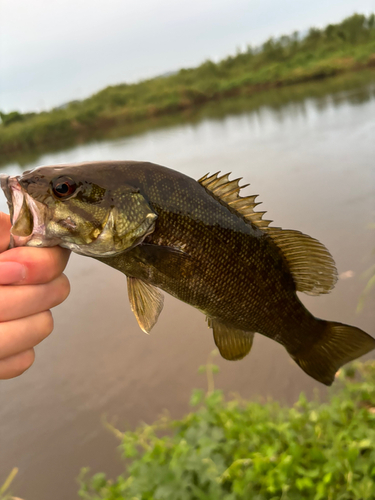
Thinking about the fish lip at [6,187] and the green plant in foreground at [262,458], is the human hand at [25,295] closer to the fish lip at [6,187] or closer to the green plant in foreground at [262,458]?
the fish lip at [6,187]

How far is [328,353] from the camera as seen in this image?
147 centimetres

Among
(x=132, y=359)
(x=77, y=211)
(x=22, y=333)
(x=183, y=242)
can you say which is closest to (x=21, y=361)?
(x=22, y=333)

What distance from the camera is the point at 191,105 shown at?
2919 cm

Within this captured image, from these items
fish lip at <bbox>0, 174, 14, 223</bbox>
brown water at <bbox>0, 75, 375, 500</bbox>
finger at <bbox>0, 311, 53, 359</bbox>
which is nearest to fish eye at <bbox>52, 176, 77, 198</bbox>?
fish lip at <bbox>0, 174, 14, 223</bbox>

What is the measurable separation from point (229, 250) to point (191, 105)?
30089 mm


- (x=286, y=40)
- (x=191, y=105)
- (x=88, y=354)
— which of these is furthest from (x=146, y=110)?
(x=88, y=354)

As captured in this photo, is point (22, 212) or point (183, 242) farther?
point (183, 242)

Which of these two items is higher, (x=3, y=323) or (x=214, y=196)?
(x=214, y=196)

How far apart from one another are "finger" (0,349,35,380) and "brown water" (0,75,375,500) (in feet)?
8.24

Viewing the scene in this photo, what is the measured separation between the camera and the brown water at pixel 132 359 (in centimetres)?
367

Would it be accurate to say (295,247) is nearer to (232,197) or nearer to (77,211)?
(232,197)

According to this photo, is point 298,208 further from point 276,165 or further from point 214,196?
point 214,196

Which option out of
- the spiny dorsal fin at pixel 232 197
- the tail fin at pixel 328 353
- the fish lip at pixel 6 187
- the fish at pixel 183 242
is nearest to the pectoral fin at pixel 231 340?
the fish at pixel 183 242

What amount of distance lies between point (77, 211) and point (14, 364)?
25.2 inches
